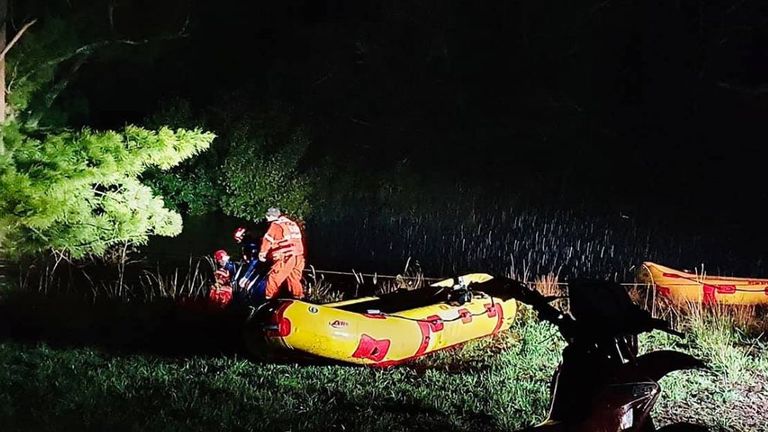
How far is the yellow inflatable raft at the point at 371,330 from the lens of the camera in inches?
257

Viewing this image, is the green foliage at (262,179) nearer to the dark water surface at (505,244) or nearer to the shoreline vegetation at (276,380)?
the dark water surface at (505,244)

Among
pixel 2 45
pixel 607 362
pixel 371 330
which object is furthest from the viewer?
pixel 2 45

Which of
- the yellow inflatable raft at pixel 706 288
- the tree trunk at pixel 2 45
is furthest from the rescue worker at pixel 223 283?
the yellow inflatable raft at pixel 706 288

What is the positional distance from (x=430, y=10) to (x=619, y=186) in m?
6.89

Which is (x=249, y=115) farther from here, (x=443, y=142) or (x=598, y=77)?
(x=598, y=77)

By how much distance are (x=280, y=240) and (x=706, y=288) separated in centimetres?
433

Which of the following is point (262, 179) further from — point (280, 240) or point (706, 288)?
point (706, 288)

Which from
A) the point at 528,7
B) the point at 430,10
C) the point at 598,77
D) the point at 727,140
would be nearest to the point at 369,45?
the point at 430,10

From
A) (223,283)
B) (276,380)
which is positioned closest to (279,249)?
(223,283)

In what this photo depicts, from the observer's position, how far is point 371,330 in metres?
6.70

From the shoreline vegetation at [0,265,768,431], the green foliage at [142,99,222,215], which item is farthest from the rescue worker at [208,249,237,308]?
the green foliage at [142,99,222,215]

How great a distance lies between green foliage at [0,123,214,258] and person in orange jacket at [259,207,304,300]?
2.74 feet

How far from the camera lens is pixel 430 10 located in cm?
2322

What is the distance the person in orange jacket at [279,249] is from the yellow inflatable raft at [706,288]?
3.82m
